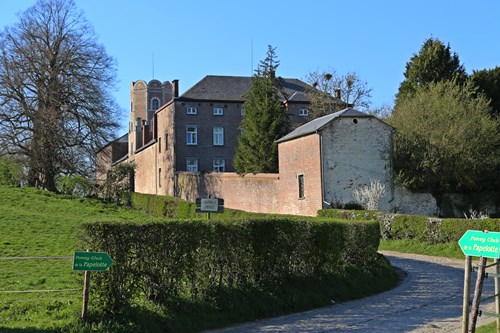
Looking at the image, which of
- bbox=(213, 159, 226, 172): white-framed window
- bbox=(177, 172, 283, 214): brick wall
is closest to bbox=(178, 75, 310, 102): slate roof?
bbox=(213, 159, 226, 172): white-framed window

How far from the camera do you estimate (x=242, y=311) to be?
11.0m

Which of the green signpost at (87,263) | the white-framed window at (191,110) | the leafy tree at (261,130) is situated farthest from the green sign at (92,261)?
the white-framed window at (191,110)

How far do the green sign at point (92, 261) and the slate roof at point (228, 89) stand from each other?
43.8 m

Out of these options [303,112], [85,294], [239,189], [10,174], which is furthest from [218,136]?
[85,294]

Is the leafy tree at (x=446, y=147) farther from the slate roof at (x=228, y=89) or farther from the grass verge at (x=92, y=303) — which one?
the grass verge at (x=92, y=303)

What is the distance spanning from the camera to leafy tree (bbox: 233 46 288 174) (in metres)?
43.0

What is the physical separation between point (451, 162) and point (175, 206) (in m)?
18.1

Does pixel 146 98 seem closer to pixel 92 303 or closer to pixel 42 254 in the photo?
pixel 42 254

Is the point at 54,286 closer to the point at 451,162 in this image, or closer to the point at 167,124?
the point at 451,162

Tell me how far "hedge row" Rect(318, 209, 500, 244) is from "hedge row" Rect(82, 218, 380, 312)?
929cm

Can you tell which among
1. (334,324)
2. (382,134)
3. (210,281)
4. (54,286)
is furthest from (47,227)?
(382,134)

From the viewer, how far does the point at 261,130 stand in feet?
142

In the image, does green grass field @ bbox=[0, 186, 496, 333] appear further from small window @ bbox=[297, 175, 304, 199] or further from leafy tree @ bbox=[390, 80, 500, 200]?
leafy tree @ bbox=[390, 80, 500, 200]

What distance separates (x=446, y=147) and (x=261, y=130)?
47.7ft
